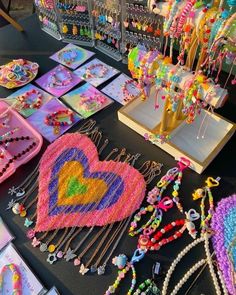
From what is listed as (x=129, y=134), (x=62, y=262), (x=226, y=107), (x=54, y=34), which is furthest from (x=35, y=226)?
(x=54, y=34)

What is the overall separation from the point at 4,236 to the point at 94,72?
0.69 m

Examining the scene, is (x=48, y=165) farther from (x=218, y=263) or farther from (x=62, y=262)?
(x=218, y=263)

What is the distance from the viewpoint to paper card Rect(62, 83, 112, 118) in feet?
3.56

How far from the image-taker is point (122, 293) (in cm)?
71

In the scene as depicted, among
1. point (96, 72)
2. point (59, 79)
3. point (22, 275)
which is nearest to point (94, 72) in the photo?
point (96, 72)

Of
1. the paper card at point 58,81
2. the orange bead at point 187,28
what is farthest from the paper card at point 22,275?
the orange bead at point 187,28

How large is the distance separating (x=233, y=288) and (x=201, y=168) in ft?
1.04

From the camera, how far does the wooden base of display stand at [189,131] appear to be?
90cm

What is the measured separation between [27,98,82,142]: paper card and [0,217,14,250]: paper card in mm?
315

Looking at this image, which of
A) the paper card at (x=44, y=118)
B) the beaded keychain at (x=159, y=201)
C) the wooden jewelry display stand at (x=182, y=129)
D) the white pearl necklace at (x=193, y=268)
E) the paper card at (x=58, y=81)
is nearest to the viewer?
the white pearl necklace at (x=193, y=268)

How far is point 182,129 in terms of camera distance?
979 mm

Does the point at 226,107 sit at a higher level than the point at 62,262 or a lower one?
higher

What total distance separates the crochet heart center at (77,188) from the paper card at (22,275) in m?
0.17

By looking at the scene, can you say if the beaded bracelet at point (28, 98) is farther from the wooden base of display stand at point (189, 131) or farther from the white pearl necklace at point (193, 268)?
the white pearl necklace at point (193, 268)
